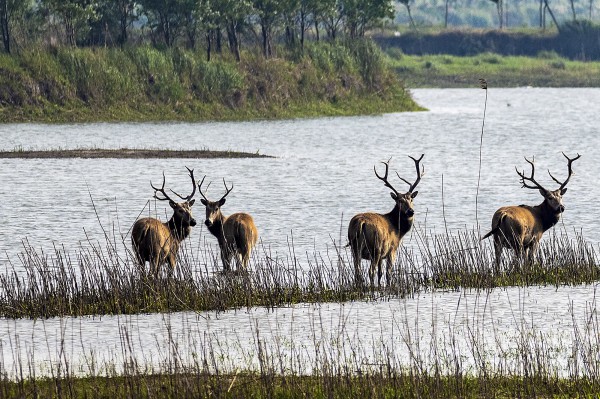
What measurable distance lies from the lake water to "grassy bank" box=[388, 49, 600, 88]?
4096 cm

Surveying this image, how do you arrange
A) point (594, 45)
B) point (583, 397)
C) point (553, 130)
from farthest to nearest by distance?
1. point (594, 45)
2. point (553, 130)
3. point (583, 397)

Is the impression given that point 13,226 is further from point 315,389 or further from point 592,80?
point 592,80

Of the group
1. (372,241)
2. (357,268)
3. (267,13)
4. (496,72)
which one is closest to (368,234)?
(372,241)

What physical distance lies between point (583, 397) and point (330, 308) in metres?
5.34

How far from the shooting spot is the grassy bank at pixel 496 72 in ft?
363

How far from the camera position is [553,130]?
59719 millimetres

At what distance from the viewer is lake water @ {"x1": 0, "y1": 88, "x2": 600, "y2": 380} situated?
14.7m

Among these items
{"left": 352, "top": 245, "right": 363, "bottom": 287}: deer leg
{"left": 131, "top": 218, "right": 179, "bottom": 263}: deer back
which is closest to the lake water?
{"left": 352, "top": 245, "right": 363, "bottom": 287}: deer leg

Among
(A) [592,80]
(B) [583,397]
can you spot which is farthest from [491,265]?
(A) [592,80]

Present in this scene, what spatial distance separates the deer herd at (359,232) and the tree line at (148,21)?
128 ft

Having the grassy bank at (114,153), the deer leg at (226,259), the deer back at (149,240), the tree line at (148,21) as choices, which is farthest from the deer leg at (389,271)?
the tree line at (148,21)

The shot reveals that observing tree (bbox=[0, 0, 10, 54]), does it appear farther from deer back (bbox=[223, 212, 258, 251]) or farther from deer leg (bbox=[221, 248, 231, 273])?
deer leg (bbox=[221, 248, 231, 273])

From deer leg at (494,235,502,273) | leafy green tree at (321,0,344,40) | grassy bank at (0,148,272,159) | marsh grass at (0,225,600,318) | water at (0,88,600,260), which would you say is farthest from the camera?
leafy green tree at (321,0,344,40)

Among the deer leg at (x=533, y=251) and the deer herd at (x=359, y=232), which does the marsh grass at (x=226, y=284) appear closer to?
the deer leg at (x=533, y=251)
